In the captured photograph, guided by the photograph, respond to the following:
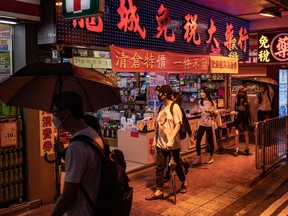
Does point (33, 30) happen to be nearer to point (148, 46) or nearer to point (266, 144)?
point (148, 46)

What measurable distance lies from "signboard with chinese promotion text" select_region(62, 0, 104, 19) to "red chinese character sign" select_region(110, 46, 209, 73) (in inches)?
58.9

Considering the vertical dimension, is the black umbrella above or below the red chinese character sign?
below

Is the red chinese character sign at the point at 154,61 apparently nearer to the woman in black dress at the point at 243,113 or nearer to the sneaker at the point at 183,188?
the woman in black dress at the point at 243,113

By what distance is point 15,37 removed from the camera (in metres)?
6.15

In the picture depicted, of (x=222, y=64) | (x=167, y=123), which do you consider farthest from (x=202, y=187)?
(x=222, y=64)

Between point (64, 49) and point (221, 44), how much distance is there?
22.3 feet

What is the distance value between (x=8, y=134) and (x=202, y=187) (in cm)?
397

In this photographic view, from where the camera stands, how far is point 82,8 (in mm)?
5785

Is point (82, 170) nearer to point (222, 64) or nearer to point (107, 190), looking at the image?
point (107, 190)

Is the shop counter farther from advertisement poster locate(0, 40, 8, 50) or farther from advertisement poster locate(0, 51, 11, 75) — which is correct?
advertisement poster locate(0, 40, 8, 50)

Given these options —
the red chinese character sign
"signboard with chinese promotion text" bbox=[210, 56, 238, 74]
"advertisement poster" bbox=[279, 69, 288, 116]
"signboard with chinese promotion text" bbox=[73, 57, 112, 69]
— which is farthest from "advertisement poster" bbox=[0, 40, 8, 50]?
"advertisement poster" bbox=[279, 69, 288, 116]

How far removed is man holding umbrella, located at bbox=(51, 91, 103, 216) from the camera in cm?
268

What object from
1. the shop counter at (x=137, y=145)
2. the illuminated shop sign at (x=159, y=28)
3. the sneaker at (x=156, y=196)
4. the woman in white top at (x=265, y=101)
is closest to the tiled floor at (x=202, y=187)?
the sneaker at (x=156, y=196)

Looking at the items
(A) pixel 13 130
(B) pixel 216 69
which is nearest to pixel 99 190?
(A) pixel 13 130
